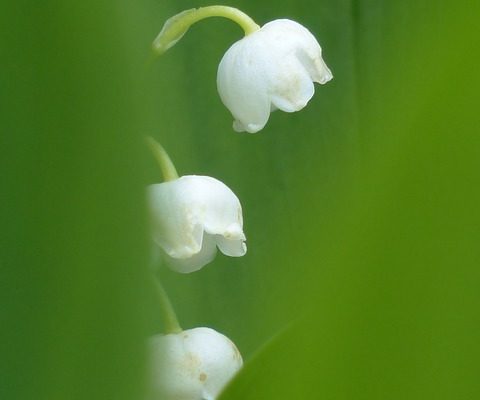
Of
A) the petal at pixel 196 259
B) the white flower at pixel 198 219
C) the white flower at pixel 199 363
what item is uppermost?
the white flower at pixel 198 219

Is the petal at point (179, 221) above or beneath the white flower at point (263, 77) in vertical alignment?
beneath

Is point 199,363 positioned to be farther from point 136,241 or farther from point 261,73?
point 136,241

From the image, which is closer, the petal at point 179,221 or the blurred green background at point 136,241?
the blurred green background at point 136,241

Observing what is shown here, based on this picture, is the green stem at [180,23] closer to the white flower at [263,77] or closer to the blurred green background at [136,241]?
the white flower at [263,77]

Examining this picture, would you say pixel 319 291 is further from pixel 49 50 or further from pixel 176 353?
pixel 176 353

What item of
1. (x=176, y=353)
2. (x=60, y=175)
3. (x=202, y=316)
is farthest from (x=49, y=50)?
(x=202, y=316)

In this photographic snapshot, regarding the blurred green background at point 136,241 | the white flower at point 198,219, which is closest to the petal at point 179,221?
the white flower at point 198,219

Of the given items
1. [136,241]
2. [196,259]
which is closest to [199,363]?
[196,259]
